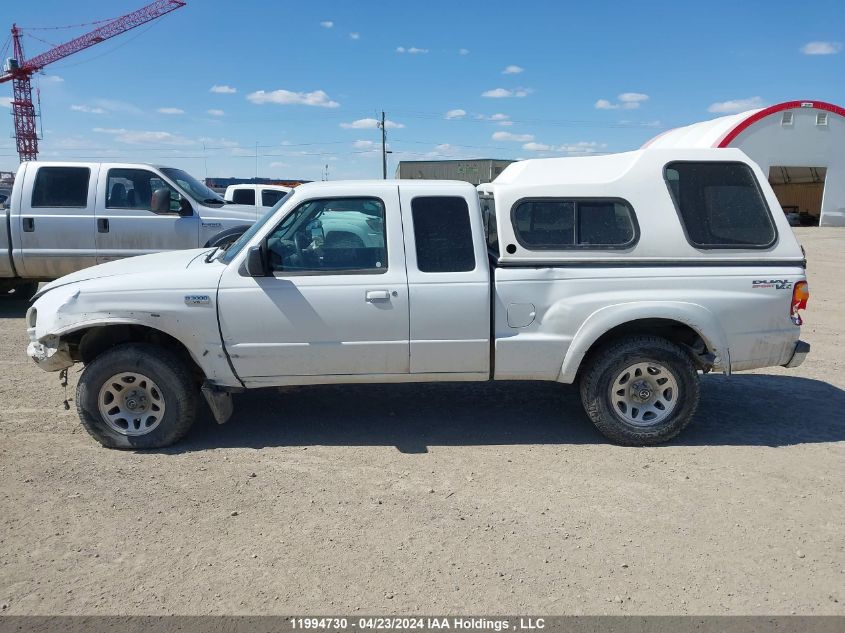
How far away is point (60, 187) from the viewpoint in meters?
9.04

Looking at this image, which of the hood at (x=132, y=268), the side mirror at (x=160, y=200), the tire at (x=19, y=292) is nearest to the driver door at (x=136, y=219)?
the side mirror at (x=160, y=200)

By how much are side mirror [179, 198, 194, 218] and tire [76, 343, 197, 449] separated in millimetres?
4835

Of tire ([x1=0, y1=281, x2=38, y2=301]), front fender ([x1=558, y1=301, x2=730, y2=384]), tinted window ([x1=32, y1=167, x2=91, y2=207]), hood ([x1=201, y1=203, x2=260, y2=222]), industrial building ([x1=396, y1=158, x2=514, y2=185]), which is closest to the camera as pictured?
front fender ([x1=558, y1=301, x2=730, y2=384])

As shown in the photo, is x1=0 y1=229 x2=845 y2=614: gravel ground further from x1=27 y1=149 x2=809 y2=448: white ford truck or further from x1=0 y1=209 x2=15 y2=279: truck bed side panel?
x1=0 y1=209 x2=15 y2=279: truck bed side panel

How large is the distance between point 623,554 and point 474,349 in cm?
175

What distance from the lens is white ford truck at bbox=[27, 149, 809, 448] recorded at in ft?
15.0

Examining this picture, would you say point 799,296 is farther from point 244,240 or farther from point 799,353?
point 244,240

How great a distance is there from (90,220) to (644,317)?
7.55m

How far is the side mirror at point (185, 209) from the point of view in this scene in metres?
9.15

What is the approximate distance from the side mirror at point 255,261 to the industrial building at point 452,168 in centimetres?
3419

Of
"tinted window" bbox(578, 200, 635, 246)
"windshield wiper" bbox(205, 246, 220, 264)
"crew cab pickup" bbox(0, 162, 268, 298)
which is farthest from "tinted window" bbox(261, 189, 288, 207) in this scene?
"tinted window" bbox(578, 200, 635, 246)

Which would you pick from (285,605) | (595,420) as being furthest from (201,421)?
(595,420)

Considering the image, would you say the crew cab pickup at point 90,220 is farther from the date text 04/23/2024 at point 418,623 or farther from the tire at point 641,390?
the date text 04/23/2024 at point 418,623

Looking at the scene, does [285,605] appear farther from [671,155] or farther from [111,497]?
[671,155]
